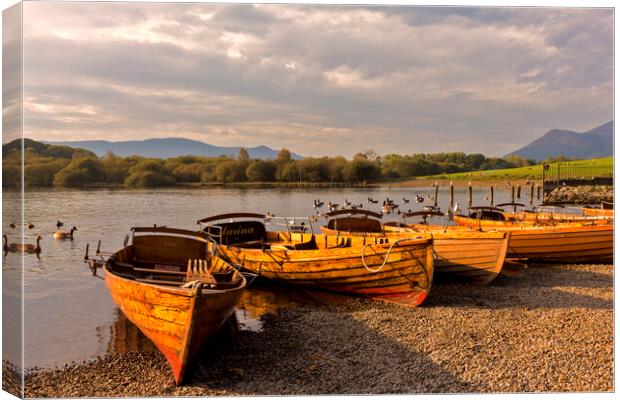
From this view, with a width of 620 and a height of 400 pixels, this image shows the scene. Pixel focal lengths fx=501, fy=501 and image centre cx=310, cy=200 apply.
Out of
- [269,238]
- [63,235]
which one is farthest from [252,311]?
[63,235]

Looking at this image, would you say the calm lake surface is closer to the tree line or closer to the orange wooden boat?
the orange wooden boat

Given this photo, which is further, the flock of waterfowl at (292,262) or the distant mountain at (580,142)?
the distant mountain at (580,142)

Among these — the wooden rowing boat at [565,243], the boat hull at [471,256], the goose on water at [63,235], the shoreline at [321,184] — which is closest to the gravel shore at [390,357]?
the boat hull at [471,256]

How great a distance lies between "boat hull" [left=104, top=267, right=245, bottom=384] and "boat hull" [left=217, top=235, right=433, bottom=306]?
4.12m

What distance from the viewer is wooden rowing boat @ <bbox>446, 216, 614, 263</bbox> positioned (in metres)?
14.9

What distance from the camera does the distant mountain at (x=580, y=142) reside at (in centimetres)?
805

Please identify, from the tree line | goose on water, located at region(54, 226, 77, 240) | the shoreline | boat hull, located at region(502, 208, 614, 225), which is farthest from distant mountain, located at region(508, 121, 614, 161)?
the shoreline

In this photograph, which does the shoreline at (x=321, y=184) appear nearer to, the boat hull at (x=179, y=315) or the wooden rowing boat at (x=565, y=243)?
the wooden rowing boat at (x=565, y=243)

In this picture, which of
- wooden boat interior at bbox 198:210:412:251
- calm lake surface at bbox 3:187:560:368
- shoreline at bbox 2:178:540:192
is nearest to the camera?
calm lake surface at bbox 3:187:560:368

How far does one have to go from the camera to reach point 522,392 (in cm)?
639

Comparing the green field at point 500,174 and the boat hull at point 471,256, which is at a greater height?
the green field at point 500,174

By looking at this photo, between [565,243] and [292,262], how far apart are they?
8.53 m

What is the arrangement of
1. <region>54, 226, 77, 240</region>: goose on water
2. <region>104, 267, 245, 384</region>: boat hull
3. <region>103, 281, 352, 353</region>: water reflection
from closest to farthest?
<region>104, 267, 245, 384</region>: boat hull, <region>103, 281, 352, 353</region>: water reflection, <region>54, 226, 77, 240</region>: goose on water

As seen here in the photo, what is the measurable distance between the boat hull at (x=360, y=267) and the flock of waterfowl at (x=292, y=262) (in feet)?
0.08
